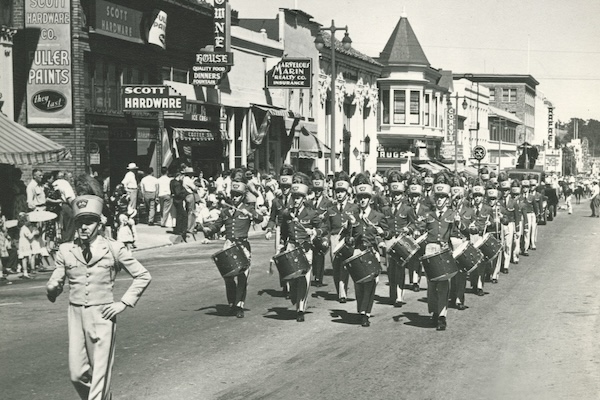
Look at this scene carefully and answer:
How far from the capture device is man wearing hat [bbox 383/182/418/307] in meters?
13.9

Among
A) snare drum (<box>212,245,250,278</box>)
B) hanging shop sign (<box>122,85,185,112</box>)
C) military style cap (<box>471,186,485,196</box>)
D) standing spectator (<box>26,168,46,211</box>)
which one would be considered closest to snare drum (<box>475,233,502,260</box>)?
military style cap (<box>471,186,485,196</box>)

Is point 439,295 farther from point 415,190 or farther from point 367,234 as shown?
point 415,190

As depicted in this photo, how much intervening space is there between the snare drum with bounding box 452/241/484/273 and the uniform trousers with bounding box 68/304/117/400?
728 cm

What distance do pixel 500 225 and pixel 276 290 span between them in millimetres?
5281

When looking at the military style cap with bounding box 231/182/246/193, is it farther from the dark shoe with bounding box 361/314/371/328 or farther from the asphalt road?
the dark shoe with bounding box 361/314/371/328

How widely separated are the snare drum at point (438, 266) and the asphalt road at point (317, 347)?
75 cm

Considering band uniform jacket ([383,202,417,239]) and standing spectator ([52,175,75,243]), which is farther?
standing spectator ([52,175,75,243])

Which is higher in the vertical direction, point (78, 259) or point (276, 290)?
point (78, 259)

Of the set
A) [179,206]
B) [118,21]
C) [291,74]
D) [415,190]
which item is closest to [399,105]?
[291,74]

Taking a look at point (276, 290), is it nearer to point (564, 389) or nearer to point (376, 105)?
point (564, 389)

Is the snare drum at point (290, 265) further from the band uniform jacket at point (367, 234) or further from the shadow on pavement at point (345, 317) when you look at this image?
the shadow on pavement at point (345, 317)

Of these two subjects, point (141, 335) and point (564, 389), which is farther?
point (141, 335)

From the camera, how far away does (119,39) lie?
2886 cm

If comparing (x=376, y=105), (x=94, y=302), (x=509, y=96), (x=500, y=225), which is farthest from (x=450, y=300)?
(x=509, y=96)
